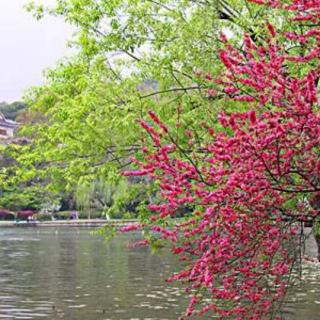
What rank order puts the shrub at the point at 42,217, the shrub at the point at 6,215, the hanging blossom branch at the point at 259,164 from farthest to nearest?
the shrub at the point at 6,215 → the shrub at the point at 42,217 → the hanging blossom branch at the point at 259,164

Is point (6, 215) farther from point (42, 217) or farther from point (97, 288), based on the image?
point (97, 288)

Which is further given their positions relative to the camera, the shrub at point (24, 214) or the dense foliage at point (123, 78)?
the shrub at point (24, 214)

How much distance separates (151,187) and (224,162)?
598cm

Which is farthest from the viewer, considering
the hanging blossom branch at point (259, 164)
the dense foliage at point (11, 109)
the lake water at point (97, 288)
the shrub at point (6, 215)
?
the dense foliage at point (11, 109)

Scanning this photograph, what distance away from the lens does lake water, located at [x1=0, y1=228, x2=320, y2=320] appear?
54.9 feet

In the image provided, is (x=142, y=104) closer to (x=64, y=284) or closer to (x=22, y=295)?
(x=22, y=295)

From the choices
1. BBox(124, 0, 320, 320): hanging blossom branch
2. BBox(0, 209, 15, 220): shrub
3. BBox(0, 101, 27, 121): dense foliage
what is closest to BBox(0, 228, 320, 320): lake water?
BBox(124, 0, 320, 320): hanging blossom branch

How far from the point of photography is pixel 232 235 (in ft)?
20.3

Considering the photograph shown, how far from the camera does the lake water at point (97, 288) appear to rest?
1673 cm

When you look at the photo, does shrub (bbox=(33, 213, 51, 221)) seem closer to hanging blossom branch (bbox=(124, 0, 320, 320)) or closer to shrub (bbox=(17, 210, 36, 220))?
shrub (bbox=(17, 210, 36, 220))

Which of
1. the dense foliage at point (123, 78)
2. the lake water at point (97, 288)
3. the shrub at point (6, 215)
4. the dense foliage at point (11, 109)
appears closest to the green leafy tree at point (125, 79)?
the dense foliage at point (123, 78)

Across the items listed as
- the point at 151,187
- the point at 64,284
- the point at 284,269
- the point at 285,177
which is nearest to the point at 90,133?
the point at 151,187

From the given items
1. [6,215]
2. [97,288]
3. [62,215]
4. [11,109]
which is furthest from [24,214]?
[11,109]

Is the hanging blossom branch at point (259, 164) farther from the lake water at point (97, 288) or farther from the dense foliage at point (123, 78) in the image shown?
the lake water at point (97, 288)
